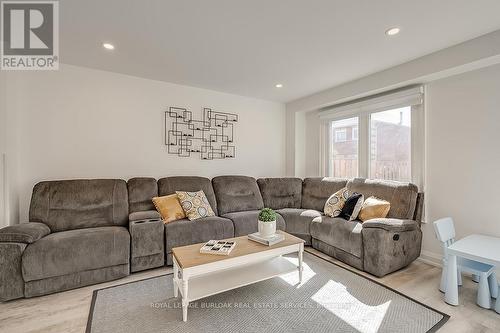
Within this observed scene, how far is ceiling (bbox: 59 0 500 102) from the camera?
1.84 meters

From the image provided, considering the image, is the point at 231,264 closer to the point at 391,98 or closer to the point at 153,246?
the point at 153,246

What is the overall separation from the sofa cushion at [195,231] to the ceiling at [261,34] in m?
1.99

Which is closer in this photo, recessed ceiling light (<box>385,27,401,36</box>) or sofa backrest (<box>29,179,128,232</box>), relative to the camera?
recessed ceiling light (<box>385,27,401,36</box>)

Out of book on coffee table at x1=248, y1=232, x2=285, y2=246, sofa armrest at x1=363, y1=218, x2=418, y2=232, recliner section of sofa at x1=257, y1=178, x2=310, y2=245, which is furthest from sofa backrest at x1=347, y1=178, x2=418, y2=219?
book on coffee table at x1=248, y1=232, x2=285, y2=246

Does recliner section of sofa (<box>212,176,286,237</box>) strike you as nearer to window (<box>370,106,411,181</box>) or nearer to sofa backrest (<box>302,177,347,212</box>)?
sofa backrest (<box>302,177,347,212</box>)

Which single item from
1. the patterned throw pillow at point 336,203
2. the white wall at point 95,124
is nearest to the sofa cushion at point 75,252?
the white wall at point 95,124

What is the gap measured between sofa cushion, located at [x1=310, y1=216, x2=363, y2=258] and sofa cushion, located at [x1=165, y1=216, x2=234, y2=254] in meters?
1.15

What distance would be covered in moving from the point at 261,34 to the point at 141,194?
238cm

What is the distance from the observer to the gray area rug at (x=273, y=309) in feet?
5.47

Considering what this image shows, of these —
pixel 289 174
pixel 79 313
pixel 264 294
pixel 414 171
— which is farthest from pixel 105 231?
pixel 414 171

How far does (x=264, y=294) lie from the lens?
2.07m

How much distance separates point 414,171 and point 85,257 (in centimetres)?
391

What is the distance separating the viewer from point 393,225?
2.38 meters

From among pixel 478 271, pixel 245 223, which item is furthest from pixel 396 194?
pixel 245 223
